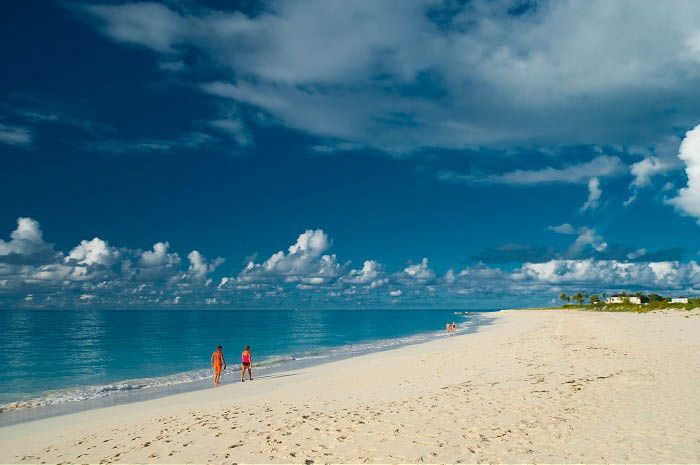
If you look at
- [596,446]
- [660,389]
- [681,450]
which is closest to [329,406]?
[596,446]

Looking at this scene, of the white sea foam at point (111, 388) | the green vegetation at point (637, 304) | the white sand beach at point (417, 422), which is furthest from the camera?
the green vegetation at point (637, 304)

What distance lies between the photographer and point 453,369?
81.1 ft

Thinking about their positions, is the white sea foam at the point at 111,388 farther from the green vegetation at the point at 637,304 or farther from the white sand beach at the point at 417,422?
the green vegetation at the point at 637,304

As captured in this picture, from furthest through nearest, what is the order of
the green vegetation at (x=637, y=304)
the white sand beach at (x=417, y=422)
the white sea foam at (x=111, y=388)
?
the green vegetation at (x=637, y=304) → the white sea foam at (x=111, y=388) → the white sand beach at (x=417, y=422)

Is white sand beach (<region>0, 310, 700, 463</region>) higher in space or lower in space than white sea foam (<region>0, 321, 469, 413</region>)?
higher

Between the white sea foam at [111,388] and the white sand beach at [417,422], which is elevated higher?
the white sand beach at [417,422]

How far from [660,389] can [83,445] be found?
19.3m

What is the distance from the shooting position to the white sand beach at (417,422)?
10789 mm

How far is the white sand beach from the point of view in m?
10.8

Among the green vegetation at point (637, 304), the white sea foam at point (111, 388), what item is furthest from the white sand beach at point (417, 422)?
the green vegetation at point (637, 304)

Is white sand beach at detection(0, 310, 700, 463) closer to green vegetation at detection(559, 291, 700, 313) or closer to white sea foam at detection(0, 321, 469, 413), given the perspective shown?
white sea foam at detection(0, 321, 469, 413)

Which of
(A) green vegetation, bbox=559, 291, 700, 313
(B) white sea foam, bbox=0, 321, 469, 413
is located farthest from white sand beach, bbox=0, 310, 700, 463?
(A) green vegetation, bbox=559, 291, 700, 313

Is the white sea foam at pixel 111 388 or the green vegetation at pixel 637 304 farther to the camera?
the green vegetation at pixel 637 304

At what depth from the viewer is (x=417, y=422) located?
13297 millimetres
